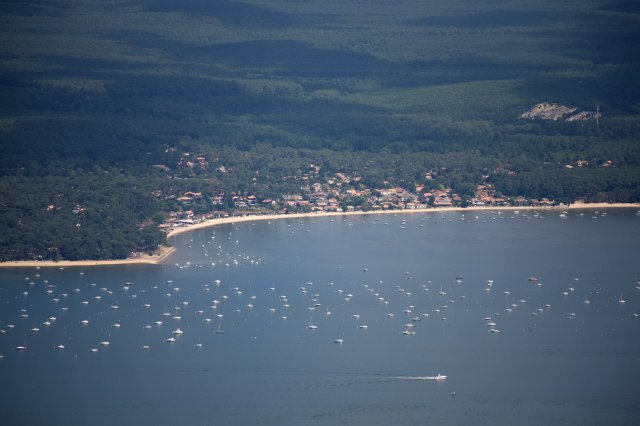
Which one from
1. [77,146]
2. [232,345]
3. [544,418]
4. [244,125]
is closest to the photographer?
[544,418]

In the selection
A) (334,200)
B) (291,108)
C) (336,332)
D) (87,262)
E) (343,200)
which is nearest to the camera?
(336,332)

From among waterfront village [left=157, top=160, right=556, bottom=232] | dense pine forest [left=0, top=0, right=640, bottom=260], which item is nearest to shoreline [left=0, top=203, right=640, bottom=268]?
waterfront village [left=157, top=160, right=556, bottom=232]

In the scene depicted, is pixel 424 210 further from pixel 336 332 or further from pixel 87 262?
pixel 336 332

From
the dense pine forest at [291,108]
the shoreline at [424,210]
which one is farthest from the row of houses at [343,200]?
the shoreline at [424,210]

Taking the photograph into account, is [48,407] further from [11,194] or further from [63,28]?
[63,28]

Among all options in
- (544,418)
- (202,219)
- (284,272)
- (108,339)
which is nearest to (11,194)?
(202,219)

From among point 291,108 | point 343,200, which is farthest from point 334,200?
point 291,108
